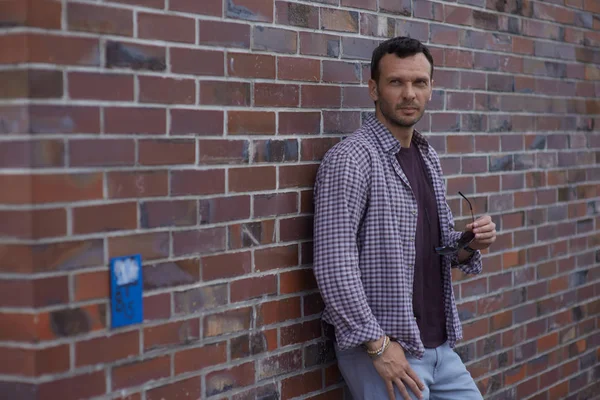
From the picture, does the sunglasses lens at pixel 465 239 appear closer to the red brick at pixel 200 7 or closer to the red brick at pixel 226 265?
the red brick at pixel 226 265

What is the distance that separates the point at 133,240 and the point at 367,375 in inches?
42.0

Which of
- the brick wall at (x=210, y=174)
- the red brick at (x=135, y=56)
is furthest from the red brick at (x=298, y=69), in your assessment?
the red brick at (x=135, y=56)

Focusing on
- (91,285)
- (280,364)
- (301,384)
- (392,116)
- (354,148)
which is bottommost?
(301,384)

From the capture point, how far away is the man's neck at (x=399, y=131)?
3363 mm

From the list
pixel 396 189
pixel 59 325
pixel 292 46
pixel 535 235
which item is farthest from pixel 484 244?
pixel 59 325

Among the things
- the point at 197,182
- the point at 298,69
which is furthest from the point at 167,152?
the point at 298,69

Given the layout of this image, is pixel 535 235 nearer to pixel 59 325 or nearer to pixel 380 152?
pixel 380 152

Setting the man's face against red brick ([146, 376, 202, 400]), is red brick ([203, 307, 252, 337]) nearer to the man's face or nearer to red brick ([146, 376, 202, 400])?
red brick ([146, 376, 202, 400])

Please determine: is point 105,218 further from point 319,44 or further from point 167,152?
point 319,44

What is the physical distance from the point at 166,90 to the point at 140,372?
0.89 m

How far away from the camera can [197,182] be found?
289 cm

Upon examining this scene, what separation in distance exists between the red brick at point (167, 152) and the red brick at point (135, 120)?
0.04 m

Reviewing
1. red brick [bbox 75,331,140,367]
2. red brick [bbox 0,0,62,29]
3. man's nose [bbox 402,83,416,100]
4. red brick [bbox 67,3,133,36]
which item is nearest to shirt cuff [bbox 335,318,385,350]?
red brick [bbox 75,331,140,367]

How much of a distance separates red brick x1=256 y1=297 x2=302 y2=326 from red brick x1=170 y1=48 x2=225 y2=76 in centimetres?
85
